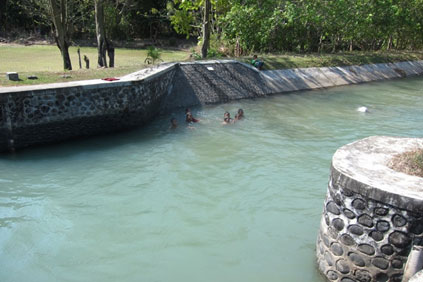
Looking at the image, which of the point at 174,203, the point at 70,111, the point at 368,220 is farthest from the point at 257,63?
the point at 368,220

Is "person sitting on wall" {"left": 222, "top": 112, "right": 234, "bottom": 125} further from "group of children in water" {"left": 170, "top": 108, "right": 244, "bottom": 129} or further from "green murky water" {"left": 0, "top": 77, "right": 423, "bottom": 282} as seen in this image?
"green murky water" {"left": 0, "top": 77, "right": 423, "bottom": 282}

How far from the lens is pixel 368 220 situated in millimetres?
4883

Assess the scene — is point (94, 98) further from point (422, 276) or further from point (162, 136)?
point (422, 276)

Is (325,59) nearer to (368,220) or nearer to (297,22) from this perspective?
(297,22)

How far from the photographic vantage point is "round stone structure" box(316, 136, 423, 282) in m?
4.62

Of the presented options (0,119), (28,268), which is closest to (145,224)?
(28,268)

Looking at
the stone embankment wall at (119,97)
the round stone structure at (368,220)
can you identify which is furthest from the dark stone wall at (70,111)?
the round stone structure at (368,220)

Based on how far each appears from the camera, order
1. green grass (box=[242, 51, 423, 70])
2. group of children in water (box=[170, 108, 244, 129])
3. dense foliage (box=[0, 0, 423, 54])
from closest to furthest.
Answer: group of children in water (box=[170, 108, 244, 129]) → green grass (box=[242, 51, 423, 70]) → dense foliage (box=[0, 0, 423, 54])

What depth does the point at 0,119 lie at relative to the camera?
10531 mm

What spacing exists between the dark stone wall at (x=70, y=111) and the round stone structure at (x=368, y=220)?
8.62 m

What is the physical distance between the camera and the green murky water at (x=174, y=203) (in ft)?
20.6

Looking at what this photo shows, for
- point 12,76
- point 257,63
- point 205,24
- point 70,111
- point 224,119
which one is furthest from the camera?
point 205,24

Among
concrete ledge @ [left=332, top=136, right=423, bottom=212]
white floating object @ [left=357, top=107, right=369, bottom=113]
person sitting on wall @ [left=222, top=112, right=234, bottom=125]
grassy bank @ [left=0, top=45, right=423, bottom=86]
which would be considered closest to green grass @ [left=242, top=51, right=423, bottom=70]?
grassy bank @ [left=0, top=45, right=423, bottom=86]

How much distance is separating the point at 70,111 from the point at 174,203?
17.7 feet
